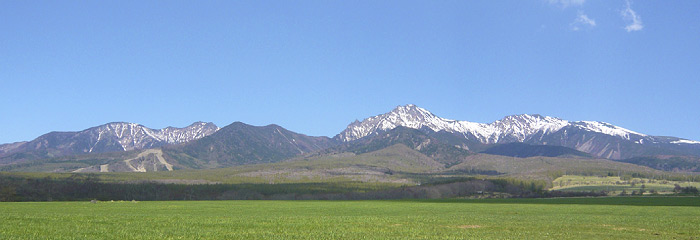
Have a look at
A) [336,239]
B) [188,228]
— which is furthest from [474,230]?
[188,228]

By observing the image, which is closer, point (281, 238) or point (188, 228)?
point (281, 238)

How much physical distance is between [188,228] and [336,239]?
1635cm

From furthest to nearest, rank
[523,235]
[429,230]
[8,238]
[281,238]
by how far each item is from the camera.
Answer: [429,230]
[523,235]
[281,238]
[8,238]

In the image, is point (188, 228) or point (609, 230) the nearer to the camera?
point (188, 228)

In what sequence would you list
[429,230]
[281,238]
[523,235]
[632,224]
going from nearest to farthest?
1. [281,238]
2. [523,235]
3. [429,230]
4. [632,224]

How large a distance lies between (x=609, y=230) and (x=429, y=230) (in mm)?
18701

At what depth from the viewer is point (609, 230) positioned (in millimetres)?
55844

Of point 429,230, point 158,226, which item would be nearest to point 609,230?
point 429,230

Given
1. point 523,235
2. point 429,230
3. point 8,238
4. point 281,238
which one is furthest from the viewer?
point 429,230

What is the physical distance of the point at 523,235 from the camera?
49719 mm

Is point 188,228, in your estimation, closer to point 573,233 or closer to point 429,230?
point 429,230

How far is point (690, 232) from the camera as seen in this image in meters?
52.8

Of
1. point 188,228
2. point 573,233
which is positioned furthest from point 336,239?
point 573,233

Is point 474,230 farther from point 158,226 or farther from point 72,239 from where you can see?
point 72,239
